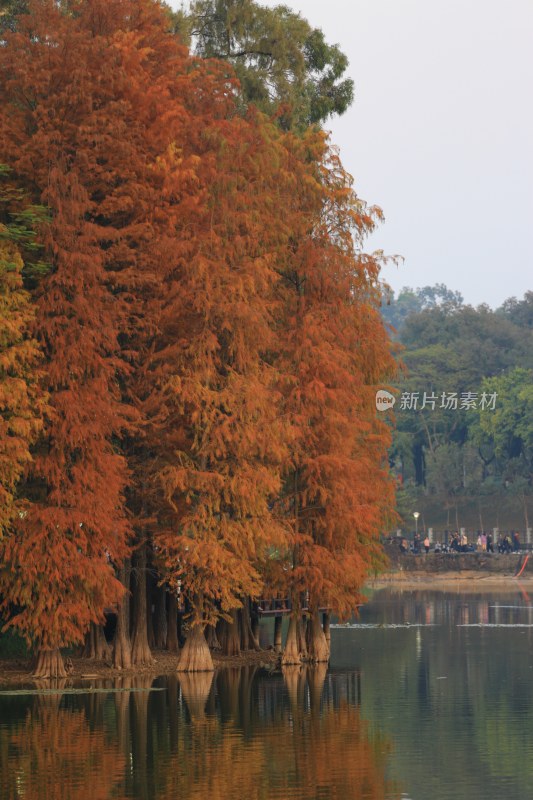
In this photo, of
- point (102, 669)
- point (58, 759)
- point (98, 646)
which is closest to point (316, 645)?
point (98, 646)

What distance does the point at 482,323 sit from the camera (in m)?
127

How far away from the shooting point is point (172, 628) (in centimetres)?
4231

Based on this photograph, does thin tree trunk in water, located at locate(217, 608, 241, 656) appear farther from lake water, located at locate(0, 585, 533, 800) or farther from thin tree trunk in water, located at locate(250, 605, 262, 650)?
lake water, located at locate(0, 585, 533, 800)

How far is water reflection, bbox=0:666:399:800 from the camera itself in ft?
64.7

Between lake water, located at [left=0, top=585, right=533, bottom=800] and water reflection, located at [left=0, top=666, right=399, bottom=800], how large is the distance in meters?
0.03

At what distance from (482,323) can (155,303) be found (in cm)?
9297

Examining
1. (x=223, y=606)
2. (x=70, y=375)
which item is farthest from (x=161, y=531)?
(x=70, y=375)

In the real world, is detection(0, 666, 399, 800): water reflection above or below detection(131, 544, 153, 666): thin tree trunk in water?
below

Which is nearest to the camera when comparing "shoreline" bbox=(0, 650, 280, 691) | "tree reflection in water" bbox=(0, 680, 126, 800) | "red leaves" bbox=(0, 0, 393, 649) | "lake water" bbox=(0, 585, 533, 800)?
"tree reflection in water" bbox=(0, 680, 126, 800)

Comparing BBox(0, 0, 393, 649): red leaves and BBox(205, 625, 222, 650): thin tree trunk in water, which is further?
BBox(205, 625, 222, 650): thin tree trunk in water

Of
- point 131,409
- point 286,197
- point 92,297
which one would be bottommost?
point 131,409

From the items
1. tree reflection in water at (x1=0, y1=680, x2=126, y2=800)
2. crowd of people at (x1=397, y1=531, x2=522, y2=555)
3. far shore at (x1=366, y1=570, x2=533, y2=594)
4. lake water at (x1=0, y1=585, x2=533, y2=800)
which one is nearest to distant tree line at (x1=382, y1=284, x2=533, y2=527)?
crowd of people at (x1=397, y1=531, x2=522, y2=555)

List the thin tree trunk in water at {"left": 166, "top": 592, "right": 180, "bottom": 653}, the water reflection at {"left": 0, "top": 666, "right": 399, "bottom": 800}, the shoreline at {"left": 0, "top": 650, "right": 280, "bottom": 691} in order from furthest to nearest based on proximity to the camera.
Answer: the thin tree trunk in water at {"left": 166, "top": 592, "right": 180, "bottom": 653}, the shoreline at {"left": 0, "top": 650, "right": 280, "bottom": 691}, the water reflection at {"left": 0, "top": 666, "right": 399, "bottom": 800}

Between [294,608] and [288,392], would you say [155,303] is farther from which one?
[294,608]
